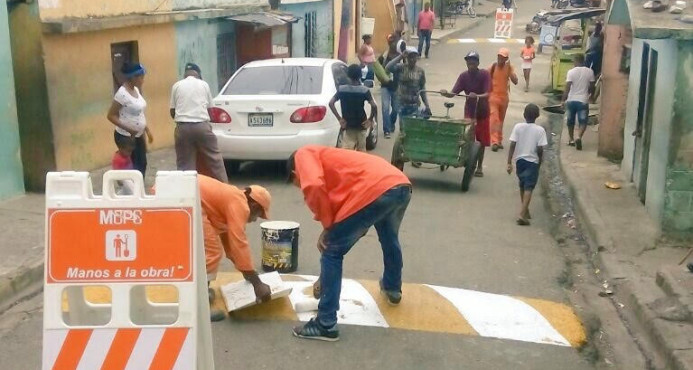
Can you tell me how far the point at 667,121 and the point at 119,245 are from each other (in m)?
6.34

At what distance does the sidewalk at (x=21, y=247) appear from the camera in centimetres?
749

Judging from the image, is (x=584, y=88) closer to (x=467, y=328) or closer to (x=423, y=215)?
(x=423, y=215)

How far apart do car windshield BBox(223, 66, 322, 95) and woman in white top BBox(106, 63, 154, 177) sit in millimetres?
2426

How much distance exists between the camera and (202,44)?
15.8m

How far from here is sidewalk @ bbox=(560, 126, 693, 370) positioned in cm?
646

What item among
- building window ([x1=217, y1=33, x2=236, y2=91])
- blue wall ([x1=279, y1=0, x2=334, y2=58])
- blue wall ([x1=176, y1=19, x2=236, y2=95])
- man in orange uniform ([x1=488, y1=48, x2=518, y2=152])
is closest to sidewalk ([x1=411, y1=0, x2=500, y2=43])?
blue wall ([x1=279, y1=0, x2=334, y2=58])

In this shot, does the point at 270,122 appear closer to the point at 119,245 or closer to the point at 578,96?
the point at 578,96

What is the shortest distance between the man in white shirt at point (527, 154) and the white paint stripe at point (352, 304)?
3.23 meters

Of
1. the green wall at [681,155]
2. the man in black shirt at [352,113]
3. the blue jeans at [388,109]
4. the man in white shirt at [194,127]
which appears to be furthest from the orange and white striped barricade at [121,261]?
the blue jeans at [388,109]

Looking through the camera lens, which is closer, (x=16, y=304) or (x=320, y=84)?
(x=16, y=304)

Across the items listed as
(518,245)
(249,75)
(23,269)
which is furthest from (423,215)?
(23,269)

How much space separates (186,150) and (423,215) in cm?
286

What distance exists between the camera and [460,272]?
27.1ft

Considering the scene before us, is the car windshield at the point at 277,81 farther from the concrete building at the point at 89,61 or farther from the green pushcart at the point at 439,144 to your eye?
the concrete building at the point at 89,61
